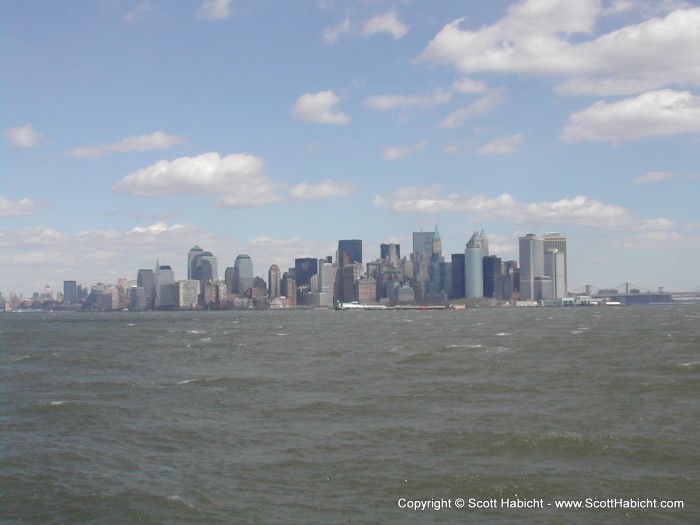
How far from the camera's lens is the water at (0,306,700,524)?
72.5ft

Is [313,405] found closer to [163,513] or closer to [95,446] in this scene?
[95,446]

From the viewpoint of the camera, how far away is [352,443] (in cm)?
2978

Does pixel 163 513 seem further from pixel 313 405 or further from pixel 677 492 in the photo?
pixel 313 405

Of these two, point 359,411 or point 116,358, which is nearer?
point 359,411

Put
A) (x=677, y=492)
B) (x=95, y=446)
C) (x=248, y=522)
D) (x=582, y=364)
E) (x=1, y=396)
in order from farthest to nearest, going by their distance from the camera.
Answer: (x=582, y=364) → (x=1, y=396) → (x=95, y=446) → (x=677, y=492) → (x=248, y=522)

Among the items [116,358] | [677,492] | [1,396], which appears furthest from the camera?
Answer: [116,358]

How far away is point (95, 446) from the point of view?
100 ft

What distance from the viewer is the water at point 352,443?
2209 centimetres

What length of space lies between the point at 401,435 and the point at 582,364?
2938cm

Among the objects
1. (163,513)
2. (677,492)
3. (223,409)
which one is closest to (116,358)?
(223,409)

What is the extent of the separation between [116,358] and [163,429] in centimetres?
4163

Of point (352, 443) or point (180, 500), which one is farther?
point (352, 443)

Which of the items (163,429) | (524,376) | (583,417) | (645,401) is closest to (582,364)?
(524,376)

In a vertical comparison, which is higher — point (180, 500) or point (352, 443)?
point (352, 443)
